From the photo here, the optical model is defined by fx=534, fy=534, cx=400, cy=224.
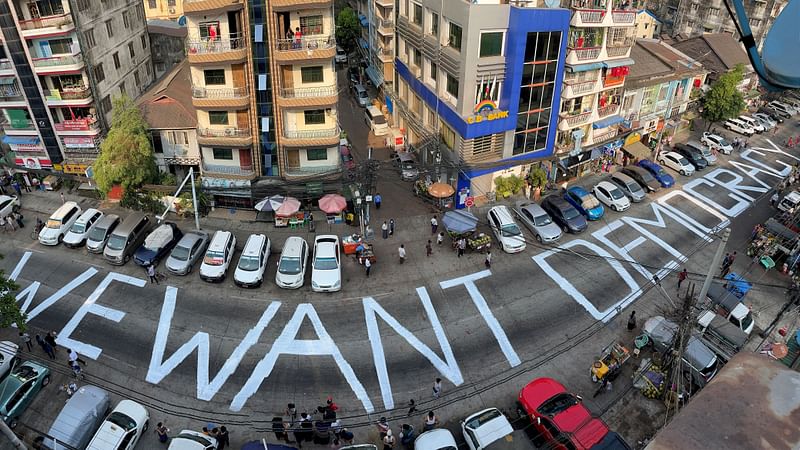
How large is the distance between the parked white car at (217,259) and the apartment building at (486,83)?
17.3 metres

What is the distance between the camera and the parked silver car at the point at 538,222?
4241 centimetres

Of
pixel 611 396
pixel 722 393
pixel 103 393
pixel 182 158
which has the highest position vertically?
pixel 722 393

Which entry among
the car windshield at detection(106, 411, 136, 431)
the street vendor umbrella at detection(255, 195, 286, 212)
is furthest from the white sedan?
the car windshield at detection(106, 411, 136, 431)

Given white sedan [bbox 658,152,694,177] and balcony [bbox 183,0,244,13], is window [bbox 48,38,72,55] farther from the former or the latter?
white sedan [bbox 658,152,694,177]

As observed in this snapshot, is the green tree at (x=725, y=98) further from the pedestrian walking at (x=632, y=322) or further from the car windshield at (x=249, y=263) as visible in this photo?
the car windshield at (x=249, y=263)

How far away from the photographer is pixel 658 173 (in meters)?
51.7

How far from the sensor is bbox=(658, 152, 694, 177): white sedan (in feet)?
175

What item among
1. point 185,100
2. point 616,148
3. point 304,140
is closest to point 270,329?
point 304,140

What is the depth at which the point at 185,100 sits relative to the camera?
4741cm

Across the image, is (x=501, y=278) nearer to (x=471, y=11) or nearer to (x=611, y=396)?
(x=611, y=396)

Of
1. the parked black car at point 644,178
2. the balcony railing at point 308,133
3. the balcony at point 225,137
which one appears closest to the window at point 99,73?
the balcony at point 225,137

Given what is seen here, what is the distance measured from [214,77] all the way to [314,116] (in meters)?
8.24

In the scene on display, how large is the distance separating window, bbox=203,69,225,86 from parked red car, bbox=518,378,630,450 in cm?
3192

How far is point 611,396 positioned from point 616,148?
30.1 m
